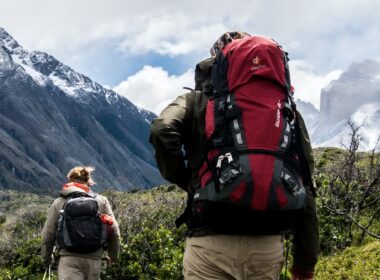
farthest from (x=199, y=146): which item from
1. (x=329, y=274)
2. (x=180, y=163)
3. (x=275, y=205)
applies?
(x=329, y=274)

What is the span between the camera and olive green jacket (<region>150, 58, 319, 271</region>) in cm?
311

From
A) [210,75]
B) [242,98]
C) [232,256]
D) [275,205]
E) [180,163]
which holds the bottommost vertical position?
[232,256]

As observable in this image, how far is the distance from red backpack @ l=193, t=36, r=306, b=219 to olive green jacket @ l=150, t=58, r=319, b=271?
112 millimetres

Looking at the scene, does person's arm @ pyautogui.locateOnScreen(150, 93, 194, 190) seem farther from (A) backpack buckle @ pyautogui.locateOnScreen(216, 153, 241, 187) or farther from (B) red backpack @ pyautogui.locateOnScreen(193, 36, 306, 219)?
(A) backpack buckle @ pyautogui.locateOnScreen(216, 153, 241, 187)

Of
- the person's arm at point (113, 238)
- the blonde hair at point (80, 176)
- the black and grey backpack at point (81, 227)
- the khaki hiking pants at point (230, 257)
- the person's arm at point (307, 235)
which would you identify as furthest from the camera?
the blonde hair at point (80, 176)

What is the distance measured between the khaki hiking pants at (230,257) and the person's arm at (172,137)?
0.42 metres

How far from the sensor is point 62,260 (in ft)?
21.4

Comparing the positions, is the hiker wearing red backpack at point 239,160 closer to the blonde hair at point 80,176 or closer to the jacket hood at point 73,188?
the jacket hood at point 73,188

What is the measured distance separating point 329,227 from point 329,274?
337 centimetres

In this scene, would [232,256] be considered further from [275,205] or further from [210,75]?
[210,75]

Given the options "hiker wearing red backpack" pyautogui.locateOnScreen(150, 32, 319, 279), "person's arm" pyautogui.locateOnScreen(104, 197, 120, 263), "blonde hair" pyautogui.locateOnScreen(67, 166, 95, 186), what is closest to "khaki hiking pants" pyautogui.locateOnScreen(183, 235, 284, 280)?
"hiker wearing red backpack" pyautogui.locateOnScreen(150, 32, 319, 279)

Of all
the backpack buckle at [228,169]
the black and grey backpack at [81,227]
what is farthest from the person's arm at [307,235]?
the black and grey backpack at [81,227]

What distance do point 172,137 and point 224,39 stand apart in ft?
3.05

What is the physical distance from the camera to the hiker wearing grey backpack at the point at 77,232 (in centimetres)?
643
